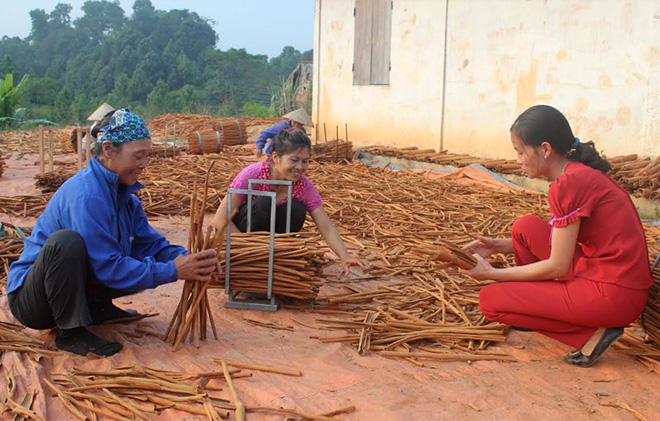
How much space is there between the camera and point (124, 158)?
2707 millimetres

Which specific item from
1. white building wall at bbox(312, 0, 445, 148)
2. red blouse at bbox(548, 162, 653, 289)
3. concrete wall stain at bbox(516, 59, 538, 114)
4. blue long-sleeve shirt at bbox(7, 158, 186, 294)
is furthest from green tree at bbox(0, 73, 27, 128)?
red blouse at bbox(548, 162, 653, 289)

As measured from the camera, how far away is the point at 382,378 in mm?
2516

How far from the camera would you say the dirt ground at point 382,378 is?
7.39 feet

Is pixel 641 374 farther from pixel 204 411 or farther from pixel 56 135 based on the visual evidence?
pixel 56 135

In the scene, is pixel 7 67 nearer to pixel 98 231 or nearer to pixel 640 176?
pixel 640 176

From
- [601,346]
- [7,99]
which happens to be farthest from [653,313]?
[7,99]

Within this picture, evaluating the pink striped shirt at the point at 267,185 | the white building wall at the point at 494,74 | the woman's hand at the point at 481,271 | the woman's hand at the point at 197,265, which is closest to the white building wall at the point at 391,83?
the white building wall at the point at 494,74

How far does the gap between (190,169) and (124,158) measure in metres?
5.88

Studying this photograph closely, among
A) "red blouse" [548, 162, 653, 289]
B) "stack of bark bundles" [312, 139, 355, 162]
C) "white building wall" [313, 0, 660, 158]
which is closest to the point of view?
"red blouse" [548, 162, 653, 289]

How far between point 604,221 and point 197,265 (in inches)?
67.1

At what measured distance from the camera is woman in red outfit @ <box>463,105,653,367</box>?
2.54m

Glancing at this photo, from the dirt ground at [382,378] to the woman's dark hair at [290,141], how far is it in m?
0.96

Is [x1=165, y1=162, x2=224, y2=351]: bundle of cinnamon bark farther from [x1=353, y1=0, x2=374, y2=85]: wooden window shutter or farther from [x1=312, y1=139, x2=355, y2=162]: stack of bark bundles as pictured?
[x1=353, y1=0, x2=374, y2=85]: wooden window shutter

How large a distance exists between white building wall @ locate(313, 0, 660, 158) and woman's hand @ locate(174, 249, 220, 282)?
5443 millimetres
